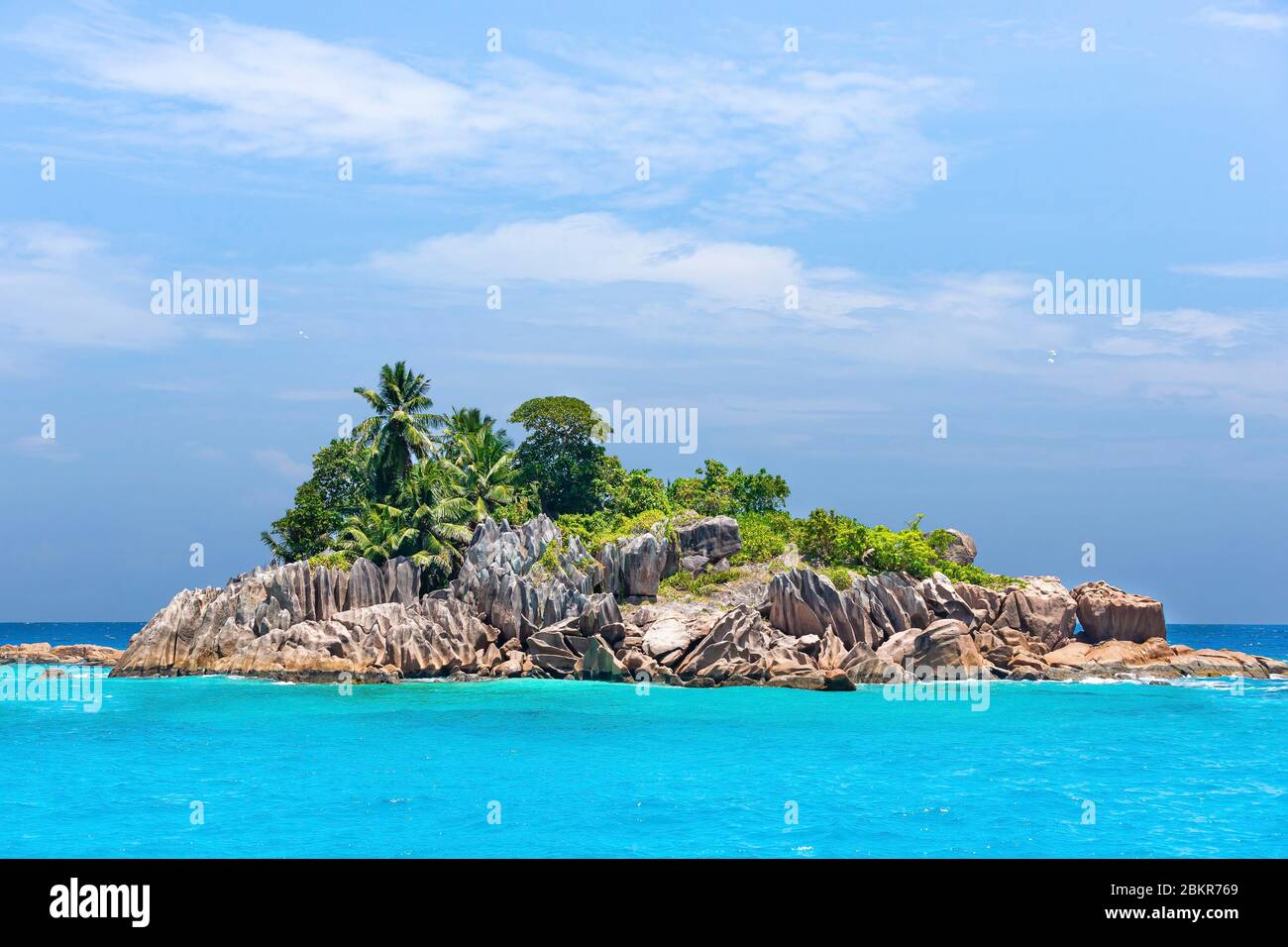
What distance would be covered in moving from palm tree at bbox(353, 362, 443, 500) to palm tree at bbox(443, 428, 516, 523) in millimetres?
2804

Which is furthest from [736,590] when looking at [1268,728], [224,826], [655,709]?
[224,826]

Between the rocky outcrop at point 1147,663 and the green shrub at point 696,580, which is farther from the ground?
the green shrub at point 696,580

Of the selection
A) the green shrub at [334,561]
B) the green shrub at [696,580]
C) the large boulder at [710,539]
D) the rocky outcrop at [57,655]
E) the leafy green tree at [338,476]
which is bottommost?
the rocky outcrop at [57,655]

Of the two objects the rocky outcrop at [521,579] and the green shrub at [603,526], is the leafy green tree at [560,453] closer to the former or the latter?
the green shrub at [603,526]

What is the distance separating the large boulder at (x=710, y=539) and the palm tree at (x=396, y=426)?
48.3 feet

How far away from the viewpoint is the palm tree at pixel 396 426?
5709 centimetres

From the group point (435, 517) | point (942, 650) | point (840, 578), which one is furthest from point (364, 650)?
point (942, 650)

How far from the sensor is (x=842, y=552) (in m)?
56.8

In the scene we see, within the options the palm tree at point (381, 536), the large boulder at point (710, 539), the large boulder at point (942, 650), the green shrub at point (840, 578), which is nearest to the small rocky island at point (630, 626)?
the large boulder at point (942, 650)

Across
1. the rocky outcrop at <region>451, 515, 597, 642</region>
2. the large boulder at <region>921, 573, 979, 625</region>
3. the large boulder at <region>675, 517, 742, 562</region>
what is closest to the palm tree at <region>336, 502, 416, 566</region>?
the rocky outcrop at <region>451, 515, 597, 642</region>

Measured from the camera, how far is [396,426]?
57.2 metres

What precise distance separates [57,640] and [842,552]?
12105cm

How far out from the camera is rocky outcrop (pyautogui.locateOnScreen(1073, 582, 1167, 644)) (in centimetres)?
5525
